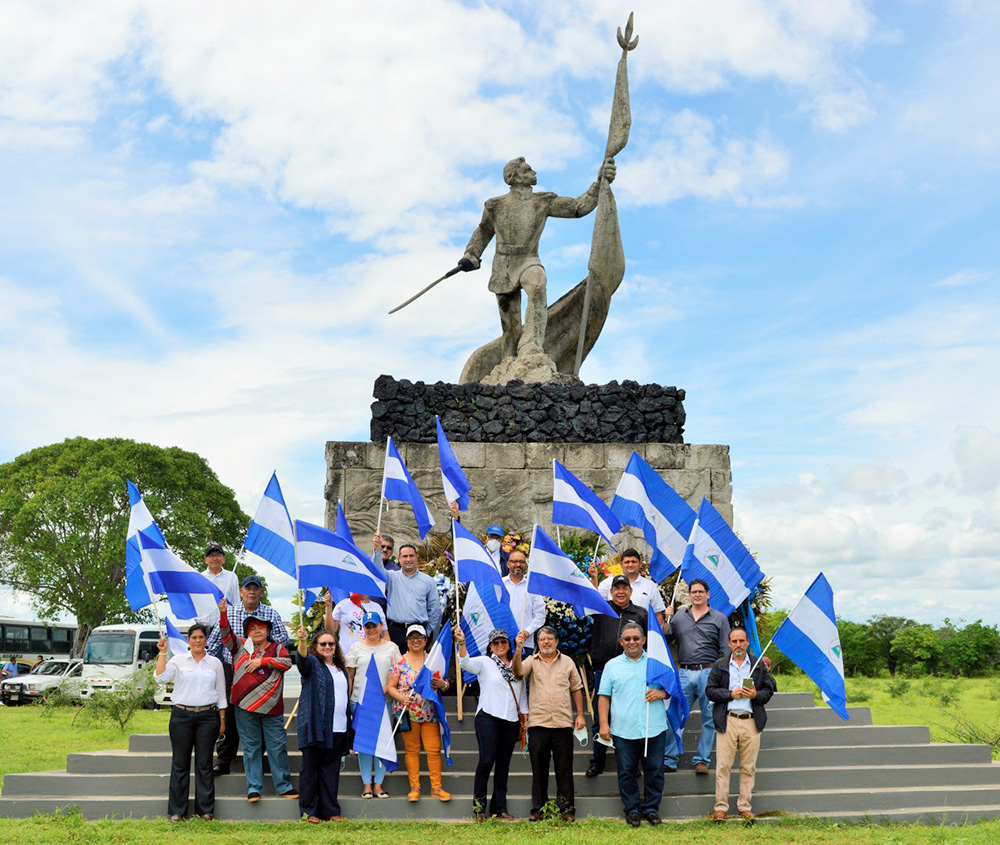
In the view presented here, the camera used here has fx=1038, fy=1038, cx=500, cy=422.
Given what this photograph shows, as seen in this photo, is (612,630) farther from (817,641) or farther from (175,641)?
(175,641)

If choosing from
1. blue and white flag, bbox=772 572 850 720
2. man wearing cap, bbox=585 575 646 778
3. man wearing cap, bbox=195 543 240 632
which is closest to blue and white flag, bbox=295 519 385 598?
man wearing cap, bbox=195 543 240 632

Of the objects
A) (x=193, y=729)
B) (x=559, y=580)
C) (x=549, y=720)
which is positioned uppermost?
(x=559, y=580)

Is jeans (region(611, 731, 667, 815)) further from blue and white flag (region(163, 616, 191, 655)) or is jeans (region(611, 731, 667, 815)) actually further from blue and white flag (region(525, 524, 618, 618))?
blue and white flag (region(163, 616, 191, 655))

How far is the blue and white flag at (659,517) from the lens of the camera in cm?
995

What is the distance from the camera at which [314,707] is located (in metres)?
8.19

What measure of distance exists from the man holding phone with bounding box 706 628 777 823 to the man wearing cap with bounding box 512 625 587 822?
3.61 feet

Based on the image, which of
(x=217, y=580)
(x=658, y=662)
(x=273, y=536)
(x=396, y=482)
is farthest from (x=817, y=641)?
(x=217, y=580)

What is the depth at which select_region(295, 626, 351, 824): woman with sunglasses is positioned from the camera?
819 centimetres

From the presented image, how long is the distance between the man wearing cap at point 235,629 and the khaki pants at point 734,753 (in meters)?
3.71

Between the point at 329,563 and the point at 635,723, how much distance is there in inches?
110

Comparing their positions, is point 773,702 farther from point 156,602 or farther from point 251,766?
point 156,602

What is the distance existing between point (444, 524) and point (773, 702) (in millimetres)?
4725

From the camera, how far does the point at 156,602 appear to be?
925 centimetres

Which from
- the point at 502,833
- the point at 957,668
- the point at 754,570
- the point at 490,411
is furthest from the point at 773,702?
the point at 957,668
